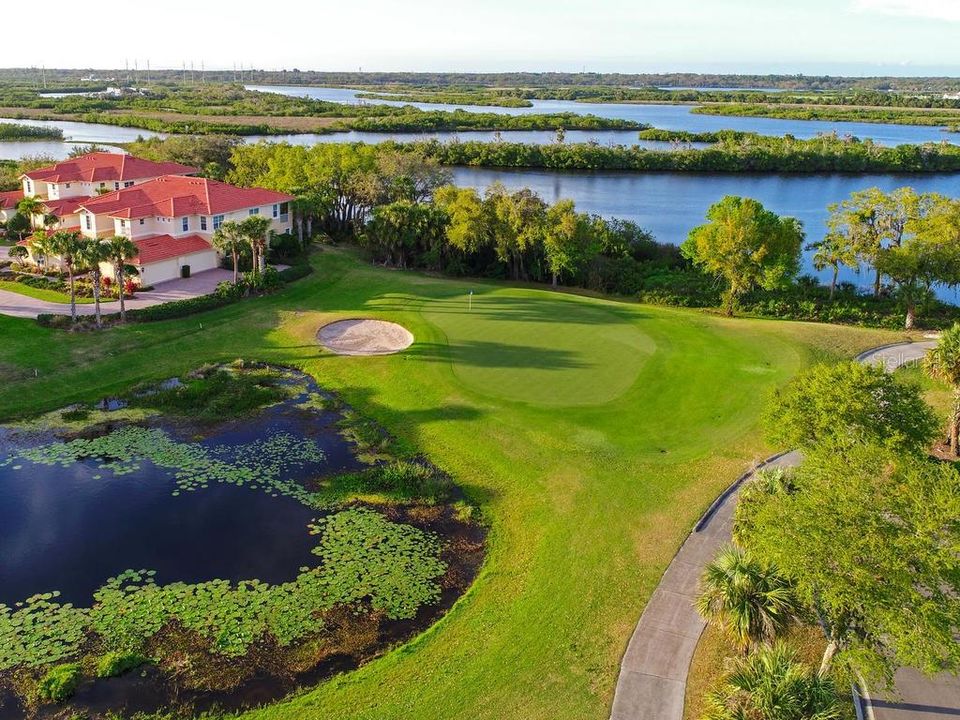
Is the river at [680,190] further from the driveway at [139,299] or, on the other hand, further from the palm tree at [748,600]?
the palm tree at [748,600]

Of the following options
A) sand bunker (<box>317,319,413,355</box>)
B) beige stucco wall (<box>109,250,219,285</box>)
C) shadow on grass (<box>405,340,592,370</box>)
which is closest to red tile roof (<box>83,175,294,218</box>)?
beige stucco wall (<box>109,250,219,285</box>)

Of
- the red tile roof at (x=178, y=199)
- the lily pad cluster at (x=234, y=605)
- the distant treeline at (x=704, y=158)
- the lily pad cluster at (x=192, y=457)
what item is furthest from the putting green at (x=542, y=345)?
the distant treeline at (x=704, y=158)

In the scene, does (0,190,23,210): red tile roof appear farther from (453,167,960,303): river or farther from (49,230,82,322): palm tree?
(453,167,960,303): river

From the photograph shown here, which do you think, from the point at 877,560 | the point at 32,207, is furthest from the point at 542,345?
the point at 32,207

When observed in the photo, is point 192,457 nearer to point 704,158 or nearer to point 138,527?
point 138,527

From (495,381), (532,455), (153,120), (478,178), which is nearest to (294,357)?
(495,381)

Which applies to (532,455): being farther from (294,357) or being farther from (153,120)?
(153,120)
